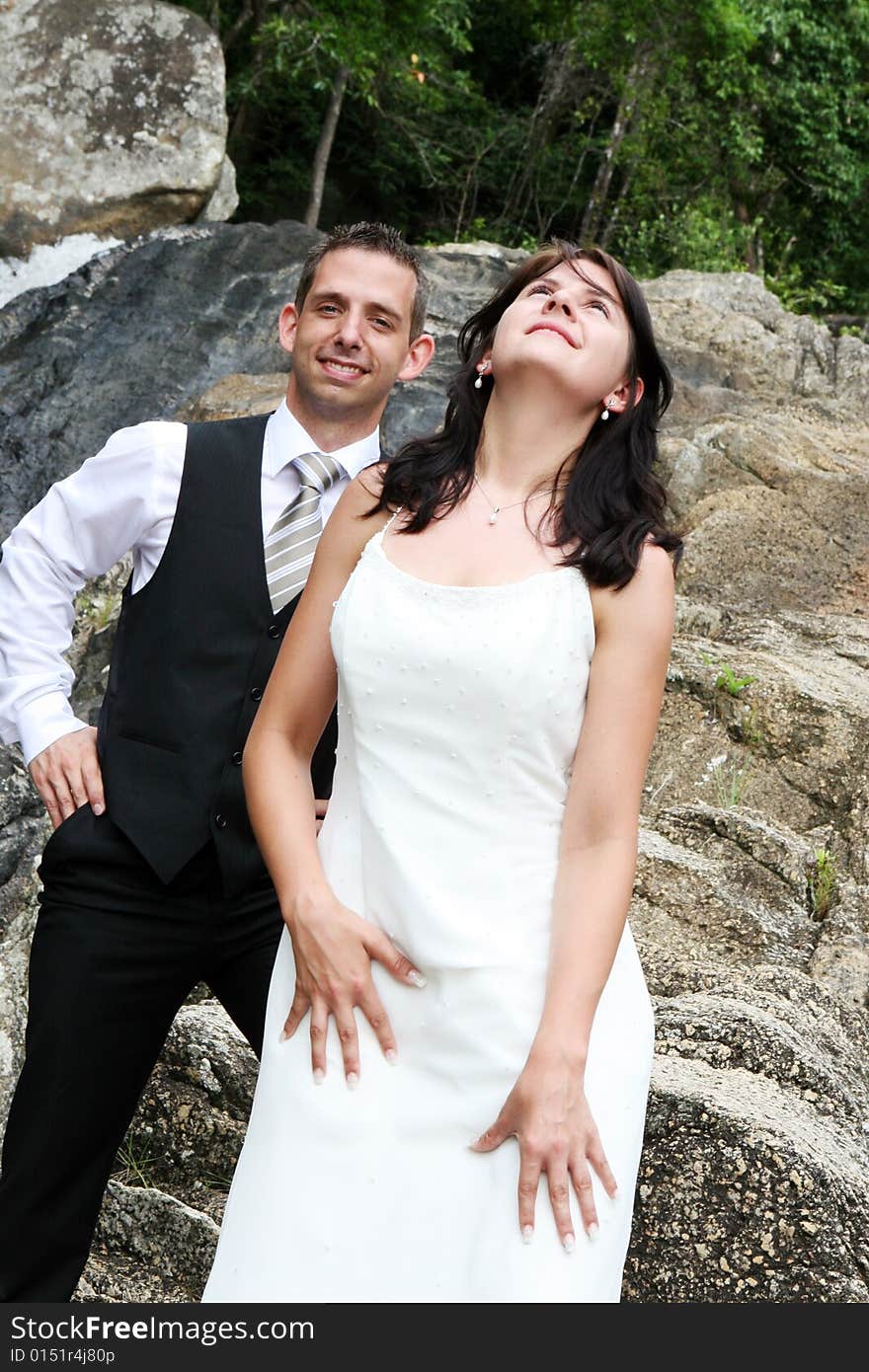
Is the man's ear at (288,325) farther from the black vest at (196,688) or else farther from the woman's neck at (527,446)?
the woman's neck at (527,446)

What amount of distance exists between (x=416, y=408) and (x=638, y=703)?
6369 mm

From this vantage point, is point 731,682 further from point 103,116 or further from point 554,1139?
point 103,116

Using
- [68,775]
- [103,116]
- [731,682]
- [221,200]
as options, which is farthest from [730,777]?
[221,200]

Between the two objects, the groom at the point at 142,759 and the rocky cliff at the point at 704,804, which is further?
the rocky cliff at the point at 704,804

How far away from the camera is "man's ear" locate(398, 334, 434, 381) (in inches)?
114

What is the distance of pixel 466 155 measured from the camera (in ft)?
54.5

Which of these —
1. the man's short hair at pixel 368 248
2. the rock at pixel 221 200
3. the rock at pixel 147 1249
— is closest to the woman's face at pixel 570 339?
the man's short hair at pixel 368 248

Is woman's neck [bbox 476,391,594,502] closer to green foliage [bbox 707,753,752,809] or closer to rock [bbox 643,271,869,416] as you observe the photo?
green foliage [bbox 707,753,752,809]

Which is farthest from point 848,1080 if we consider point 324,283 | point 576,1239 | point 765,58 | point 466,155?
point 765,58

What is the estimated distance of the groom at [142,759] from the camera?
2.31 meters

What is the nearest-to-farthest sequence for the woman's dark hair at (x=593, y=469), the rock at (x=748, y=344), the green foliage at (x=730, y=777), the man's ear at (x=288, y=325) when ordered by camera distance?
1. the woman's dark hair at (x=593, y=469)
2. the man's ear at (x=288, y=325)
3. the green foliage at (x=730, y=777)
4. the rock at (x=748, y=344)

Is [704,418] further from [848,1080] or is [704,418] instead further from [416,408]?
[848,1080]

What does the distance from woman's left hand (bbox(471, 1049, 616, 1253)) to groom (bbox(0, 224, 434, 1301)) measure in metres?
0.78

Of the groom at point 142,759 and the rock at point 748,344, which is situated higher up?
the groom at point 142,759
